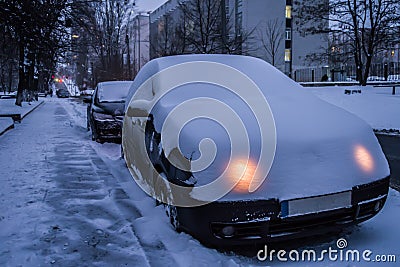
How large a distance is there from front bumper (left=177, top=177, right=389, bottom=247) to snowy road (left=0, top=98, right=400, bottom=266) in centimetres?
21

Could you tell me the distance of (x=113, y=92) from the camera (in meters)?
10.4

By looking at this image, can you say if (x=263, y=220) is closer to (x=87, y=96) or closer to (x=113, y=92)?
(x=113, y=92)

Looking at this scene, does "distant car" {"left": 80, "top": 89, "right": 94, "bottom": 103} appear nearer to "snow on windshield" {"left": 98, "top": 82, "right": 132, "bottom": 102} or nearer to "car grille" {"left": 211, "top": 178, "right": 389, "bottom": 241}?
"snow on windshield" {"left": 98, "top": 82, "right": 132, "bottom": 102}

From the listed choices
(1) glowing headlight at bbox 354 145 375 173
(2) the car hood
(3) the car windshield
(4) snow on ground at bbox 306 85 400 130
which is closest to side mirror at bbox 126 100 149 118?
(2) the car hood

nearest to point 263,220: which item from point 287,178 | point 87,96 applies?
point 287,178

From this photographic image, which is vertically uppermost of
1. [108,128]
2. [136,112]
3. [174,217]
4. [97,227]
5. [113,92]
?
[113,92]

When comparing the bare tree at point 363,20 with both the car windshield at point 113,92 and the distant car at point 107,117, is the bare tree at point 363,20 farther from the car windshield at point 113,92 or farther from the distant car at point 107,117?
the distant car at point 107,117

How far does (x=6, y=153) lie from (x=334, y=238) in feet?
22.5

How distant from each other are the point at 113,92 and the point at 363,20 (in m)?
16.5

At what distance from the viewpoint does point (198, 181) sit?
3154 millimetres

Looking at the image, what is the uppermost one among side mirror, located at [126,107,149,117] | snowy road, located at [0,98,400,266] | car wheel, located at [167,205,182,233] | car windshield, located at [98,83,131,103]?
car windshield, located at [98,83,131,103]

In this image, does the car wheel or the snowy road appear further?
the car wheel

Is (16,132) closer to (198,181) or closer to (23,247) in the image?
(23,247)

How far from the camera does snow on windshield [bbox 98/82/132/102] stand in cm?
1016
